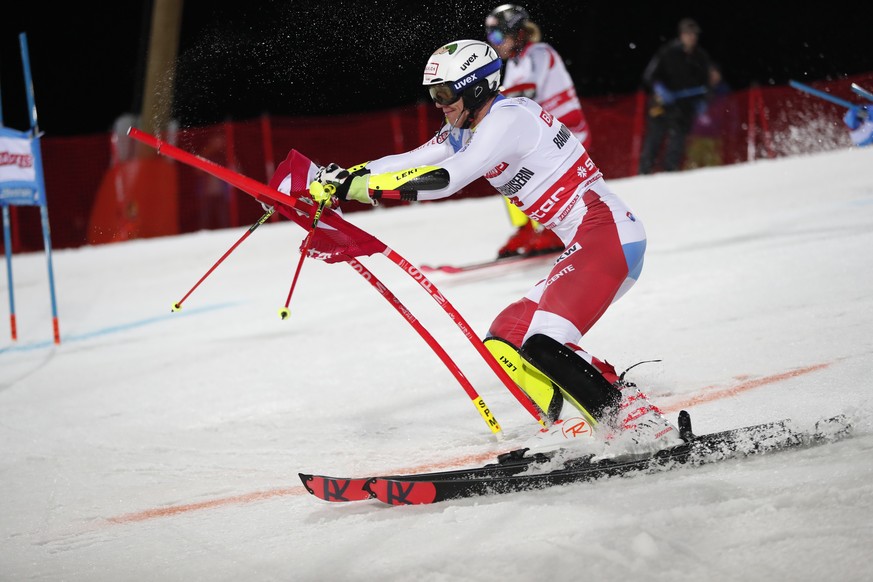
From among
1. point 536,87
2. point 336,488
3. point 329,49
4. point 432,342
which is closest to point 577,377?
point 432,342

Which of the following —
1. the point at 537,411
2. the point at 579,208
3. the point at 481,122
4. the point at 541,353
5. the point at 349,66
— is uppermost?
the point at 349,66

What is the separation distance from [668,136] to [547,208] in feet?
37.1

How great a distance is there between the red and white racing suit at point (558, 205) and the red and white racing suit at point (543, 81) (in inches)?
193

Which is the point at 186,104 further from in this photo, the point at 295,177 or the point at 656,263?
the point at 656,263

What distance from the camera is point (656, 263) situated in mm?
8305

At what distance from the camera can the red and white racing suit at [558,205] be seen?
146 inches

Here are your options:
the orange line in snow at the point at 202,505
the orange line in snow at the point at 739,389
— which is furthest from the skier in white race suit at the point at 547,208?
the orange line in snow at the point at 202,505

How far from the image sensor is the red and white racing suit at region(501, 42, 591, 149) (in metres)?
8.77

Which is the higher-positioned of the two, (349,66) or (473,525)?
(349,66)

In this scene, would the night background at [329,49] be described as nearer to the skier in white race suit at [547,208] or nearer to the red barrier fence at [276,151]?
the red barrier fence at [276,151]

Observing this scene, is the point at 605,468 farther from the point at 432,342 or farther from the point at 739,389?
the point at 739,389

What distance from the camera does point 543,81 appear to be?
28.9 ft

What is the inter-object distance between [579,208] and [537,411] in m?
0.87

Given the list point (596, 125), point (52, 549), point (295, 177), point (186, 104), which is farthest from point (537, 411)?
point (596, 125)
